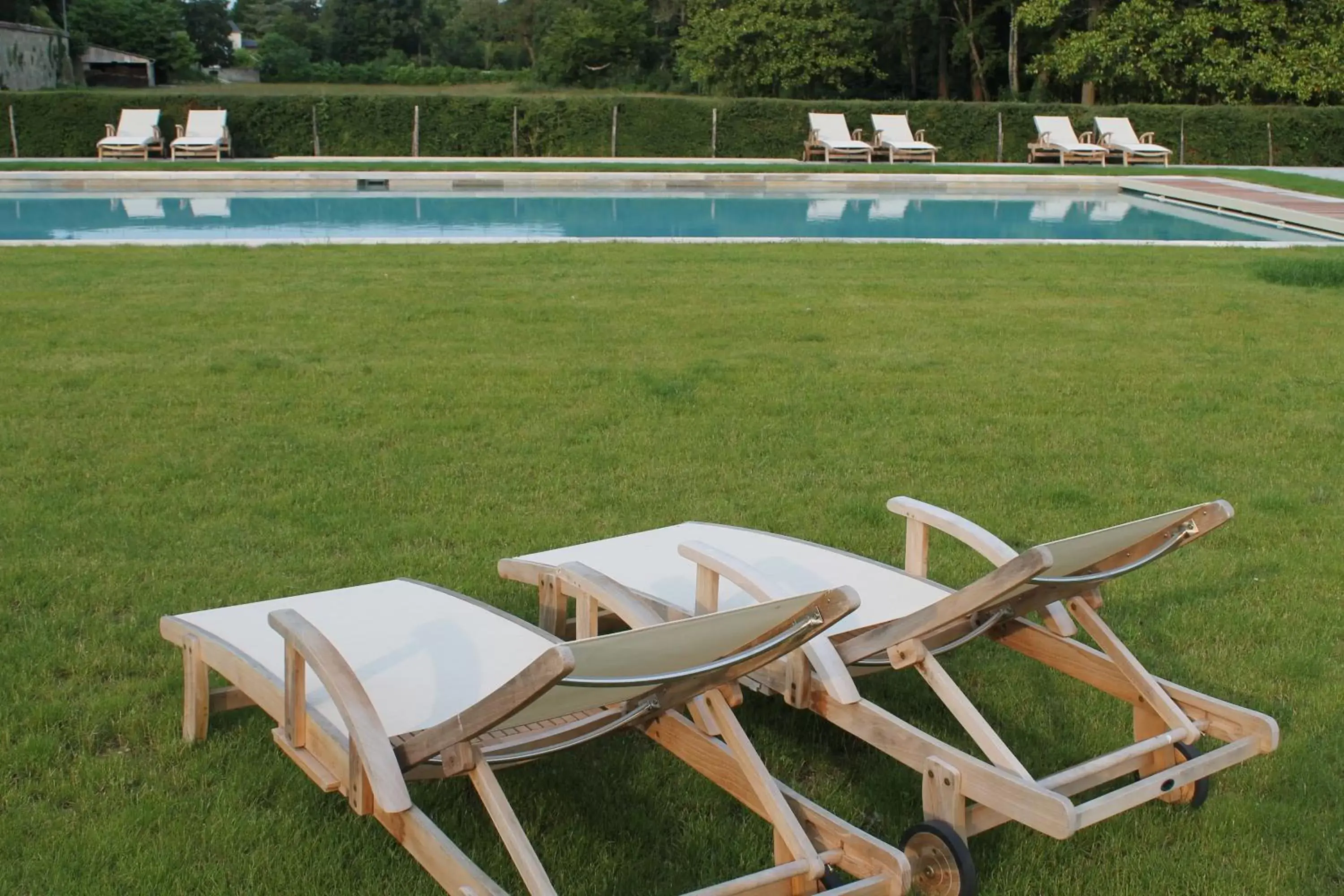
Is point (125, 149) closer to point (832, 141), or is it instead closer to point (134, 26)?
point (832, 141)

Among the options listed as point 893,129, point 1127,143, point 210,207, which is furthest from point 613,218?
point 1127,143

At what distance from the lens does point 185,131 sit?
22906 mm

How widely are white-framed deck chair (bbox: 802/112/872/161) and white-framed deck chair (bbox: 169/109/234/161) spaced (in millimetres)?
10242

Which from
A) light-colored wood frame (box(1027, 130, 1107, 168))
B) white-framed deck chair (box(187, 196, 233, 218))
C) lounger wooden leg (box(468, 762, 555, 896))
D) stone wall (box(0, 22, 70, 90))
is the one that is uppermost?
stone wall (box(0, 22, 70, 90))

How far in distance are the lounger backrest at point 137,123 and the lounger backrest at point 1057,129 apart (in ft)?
51.6

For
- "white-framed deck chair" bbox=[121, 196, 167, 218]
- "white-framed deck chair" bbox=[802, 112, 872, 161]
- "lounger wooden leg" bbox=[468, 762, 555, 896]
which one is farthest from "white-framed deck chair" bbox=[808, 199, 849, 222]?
"lounger wooden leg" bbox=[468, 762, 555, 896]

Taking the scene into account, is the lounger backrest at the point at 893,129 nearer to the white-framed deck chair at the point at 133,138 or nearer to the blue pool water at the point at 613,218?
the blue pool water at the point at 613,218

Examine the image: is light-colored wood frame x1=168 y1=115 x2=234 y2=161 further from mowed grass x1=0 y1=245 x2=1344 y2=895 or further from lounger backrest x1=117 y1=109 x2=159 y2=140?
mowed grass x1=0 y1=245 x2=1344 y2=895

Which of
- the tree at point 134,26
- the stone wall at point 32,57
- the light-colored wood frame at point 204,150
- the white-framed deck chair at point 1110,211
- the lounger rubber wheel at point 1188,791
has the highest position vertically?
the tree at point 134,26

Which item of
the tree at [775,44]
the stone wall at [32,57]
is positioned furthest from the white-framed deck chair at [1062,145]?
the stone wall at [32,57]

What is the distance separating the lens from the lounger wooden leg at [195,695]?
2.99m

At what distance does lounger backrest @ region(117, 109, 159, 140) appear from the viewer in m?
22.3

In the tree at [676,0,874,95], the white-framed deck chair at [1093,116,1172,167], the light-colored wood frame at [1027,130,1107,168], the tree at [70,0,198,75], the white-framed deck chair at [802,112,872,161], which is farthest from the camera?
the tree at [70,0,198,75]

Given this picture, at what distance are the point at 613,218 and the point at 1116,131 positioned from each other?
11960 mm
